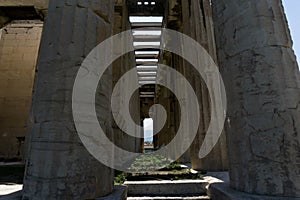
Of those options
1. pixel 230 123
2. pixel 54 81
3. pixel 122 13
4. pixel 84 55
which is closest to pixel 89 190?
pixel 54 81

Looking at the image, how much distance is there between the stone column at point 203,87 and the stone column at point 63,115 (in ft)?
12.3

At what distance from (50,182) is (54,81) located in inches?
47.2

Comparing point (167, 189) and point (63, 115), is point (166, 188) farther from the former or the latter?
point (63, 115)

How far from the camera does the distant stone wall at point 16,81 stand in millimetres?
11484

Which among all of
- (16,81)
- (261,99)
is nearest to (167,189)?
(261,99)

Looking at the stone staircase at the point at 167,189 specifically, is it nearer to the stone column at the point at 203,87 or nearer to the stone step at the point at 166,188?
the stone step at the point at 166,188

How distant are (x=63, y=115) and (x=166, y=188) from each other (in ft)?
8.07

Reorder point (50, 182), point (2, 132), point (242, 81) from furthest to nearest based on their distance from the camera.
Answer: point (2, 132) < point (242, 81) < point (50, 182)

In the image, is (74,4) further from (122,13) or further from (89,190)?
(122,13)

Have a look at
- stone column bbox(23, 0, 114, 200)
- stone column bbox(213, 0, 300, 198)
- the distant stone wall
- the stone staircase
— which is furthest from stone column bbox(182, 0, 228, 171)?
the distant stone wall

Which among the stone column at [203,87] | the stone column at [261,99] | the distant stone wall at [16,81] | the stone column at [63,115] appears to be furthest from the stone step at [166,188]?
the distant stone wall at [16,81]

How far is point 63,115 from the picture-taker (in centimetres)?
242

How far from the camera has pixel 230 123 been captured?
269cm

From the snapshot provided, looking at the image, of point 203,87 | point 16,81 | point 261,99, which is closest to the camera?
point 261,99
